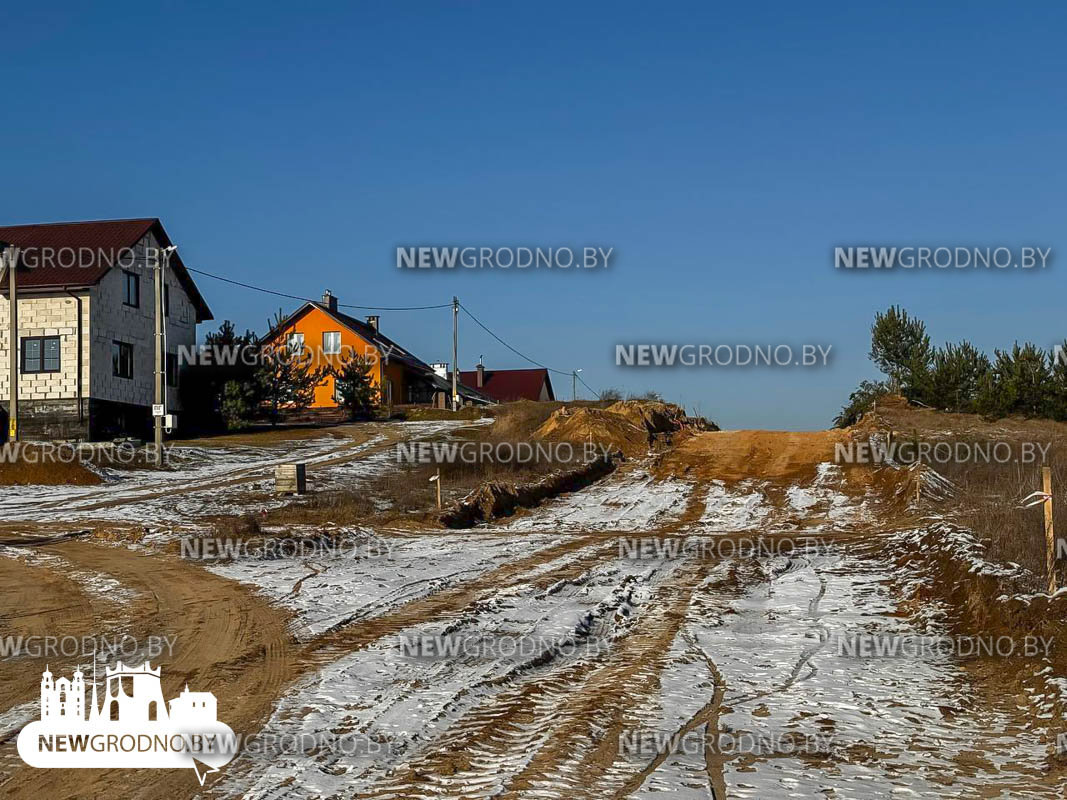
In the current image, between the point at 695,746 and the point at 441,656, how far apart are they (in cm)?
328

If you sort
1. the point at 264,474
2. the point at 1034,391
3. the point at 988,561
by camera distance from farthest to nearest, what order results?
the point at 1034,391 < the point at 264,474 < the point at 988,561

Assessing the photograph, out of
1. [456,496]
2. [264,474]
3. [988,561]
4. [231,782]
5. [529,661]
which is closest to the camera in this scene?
[231,782]

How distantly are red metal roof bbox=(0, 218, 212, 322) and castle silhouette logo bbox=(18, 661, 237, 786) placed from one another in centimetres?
3269

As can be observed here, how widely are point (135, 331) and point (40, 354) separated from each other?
3.97 meters

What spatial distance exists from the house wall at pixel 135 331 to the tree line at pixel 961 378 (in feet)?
104

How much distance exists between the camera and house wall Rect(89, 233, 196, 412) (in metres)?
38.1

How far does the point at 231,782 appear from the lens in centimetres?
635

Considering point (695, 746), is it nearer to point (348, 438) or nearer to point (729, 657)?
Result: point (729, 657)

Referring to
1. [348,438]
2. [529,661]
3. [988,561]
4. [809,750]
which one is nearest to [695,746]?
[809,750]

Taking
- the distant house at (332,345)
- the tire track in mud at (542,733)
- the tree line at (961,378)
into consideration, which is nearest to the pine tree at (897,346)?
the tree line at (961,378)

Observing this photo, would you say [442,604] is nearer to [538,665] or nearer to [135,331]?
[538,665]

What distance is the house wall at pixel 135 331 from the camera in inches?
1501

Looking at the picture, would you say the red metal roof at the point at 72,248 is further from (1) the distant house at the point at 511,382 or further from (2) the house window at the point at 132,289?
(1) the distant house at the point at 511,382

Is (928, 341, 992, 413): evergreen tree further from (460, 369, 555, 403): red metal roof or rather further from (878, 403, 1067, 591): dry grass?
(460, 369, 555, 403): red metal roof
